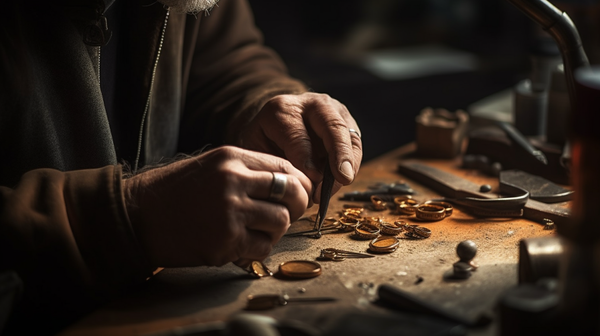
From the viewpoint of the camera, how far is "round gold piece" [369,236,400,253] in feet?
4.87

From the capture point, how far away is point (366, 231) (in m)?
1.60

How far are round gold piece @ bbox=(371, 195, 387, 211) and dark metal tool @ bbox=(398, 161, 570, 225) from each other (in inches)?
8.6

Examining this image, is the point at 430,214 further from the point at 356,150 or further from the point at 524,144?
the point at 524,144

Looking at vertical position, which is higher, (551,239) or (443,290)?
(551,239)

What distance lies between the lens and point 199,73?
7.83 ft

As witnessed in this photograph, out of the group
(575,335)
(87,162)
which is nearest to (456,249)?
(575,335)

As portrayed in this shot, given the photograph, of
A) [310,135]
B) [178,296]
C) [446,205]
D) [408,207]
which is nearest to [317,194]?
[310,135]

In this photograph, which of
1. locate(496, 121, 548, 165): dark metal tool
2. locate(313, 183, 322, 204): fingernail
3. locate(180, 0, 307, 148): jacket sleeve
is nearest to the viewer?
locate(313, 183, 322, 204): fingernail

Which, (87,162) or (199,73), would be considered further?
(199,73)

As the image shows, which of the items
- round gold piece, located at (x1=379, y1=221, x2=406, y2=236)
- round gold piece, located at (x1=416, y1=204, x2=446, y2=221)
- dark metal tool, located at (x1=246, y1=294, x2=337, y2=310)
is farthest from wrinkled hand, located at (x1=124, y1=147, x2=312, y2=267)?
round gold piece, located at (x1=416, y1=204, x2=446, y2=221)

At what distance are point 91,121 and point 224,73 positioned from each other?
0.77 m

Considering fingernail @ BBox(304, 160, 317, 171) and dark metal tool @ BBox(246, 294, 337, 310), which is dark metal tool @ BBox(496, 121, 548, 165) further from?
dark metal tool @ BBox(246, 294, 337, 310)

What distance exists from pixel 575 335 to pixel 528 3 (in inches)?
35.3

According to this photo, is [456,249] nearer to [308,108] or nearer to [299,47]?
[308,108]
